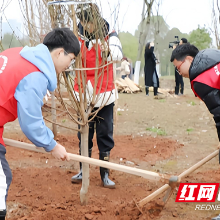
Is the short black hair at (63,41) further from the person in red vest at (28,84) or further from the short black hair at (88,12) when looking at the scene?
the short black hair at (88,12)

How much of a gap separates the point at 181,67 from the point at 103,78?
82cm

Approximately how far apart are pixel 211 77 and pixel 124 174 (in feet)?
6.56

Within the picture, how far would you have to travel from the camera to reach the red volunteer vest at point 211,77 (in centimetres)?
259

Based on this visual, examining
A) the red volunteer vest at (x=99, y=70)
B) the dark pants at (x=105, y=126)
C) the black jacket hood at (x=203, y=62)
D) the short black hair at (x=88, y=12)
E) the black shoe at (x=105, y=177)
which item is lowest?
the black shoe at (x=105, y=177)

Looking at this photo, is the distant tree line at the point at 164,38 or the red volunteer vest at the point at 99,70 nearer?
the red volunteer vest at the point at 99,70

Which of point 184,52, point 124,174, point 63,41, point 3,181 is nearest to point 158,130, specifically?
point 124,174

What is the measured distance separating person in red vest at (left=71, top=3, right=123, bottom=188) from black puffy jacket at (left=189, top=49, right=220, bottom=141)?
0.78 metres

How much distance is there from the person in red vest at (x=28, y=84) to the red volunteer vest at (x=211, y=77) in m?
1.04

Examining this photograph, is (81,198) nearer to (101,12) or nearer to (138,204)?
(138,204)

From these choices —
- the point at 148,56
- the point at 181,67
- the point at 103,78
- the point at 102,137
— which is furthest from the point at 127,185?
the point at 148,56

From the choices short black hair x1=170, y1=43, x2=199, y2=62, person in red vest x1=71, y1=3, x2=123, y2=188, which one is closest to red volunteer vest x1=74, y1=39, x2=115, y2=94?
person in red vest x1=71, y1=3, x2=123, y2=188

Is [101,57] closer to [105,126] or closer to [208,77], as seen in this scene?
[105,126]

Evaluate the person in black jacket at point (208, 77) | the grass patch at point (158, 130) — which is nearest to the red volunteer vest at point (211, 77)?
the person in black jacket at point (208, 77)

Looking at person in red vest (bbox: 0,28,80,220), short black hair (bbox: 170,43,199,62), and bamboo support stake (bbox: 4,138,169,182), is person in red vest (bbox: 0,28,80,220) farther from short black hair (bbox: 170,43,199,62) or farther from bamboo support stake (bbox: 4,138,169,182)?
short black hair (bbox: 170,43,199,62)
